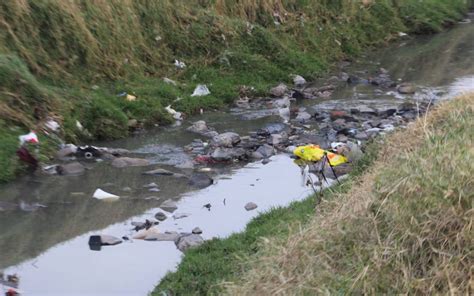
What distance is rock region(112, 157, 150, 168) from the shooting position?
8.20m

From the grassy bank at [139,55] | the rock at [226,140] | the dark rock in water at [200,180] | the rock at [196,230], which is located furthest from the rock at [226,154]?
the rock at [196,230]

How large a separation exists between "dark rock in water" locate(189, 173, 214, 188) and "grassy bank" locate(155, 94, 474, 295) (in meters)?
2.86

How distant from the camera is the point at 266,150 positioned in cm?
878

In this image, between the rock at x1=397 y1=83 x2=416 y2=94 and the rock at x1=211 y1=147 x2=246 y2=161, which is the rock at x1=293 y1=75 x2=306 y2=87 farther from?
the rock at x1=211 y1=147 x2=246 y2=161

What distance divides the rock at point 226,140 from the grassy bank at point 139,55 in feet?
3.50

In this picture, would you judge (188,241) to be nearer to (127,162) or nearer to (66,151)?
(127,162)

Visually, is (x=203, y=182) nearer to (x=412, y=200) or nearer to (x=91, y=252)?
(x=91, y=252)

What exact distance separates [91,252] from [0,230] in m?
0.85

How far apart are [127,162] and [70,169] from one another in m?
0.60

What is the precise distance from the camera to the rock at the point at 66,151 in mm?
8281

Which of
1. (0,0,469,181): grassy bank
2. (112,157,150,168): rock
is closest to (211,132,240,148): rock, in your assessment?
(112,157,150,168): rock

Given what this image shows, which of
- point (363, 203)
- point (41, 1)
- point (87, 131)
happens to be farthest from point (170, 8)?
point (363, 203)

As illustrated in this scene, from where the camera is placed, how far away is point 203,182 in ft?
25.3

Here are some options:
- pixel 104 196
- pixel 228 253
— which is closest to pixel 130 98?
pixel 104 196
